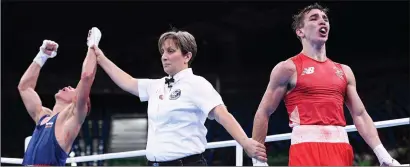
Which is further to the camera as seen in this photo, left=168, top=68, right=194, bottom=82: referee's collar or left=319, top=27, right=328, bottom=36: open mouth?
left=319, top=27, right=328, bottom=36: open mouth

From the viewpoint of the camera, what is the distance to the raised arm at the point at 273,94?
3.97 m

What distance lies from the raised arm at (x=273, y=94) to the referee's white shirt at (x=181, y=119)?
413 millimetres

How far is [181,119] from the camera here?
3.64m

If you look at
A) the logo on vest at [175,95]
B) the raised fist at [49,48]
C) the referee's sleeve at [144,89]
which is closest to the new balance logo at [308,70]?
the logo on vest at [175,95]

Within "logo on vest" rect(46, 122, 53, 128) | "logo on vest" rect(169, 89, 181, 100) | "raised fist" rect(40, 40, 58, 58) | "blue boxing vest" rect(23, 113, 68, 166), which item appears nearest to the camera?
"logo on vest" rect(169, 89, 181, 100)

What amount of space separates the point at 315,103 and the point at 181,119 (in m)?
0.77

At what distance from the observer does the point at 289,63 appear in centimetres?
400

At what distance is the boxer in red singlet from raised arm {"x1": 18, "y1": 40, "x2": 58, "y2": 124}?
2.06m

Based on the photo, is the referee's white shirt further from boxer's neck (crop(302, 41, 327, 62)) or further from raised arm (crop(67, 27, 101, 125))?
boxer's neck (crop(302, 41, 327, 62))

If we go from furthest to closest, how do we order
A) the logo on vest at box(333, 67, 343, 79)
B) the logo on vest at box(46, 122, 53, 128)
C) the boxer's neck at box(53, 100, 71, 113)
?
the boxer's neck at box(53, 100, 71, 113) < the logo on vest at box(46, 122, 53, 128) < the logo on vest at box(333, 67, 343, 79)

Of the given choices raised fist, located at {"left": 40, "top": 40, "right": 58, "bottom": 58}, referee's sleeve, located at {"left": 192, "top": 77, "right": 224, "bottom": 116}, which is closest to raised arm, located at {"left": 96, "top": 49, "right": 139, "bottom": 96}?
referee's sleeve, located at {"left": 192, "top": 77, "right": 224, "bottom": 116}

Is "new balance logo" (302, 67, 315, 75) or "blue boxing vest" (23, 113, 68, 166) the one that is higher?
"new balance logo" (302, 67, 315, 75)

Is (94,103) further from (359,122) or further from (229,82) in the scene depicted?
(359,122)

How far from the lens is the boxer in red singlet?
3.89 metres
